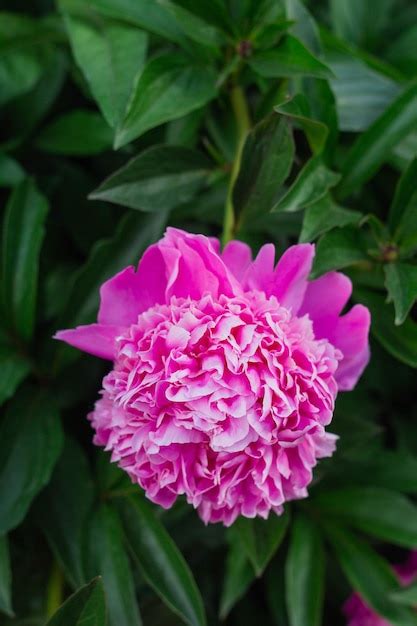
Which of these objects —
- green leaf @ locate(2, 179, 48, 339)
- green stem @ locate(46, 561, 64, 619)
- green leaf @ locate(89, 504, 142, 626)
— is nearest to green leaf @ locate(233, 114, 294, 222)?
green leaf @ locate(2, 179, 48, 339)

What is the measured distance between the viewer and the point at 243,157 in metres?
0.68

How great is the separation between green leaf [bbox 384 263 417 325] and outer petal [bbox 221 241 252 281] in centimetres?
12

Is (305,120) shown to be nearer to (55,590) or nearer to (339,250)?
(339,250)

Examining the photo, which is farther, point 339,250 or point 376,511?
point 376,511

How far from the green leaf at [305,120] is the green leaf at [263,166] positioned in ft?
0.05

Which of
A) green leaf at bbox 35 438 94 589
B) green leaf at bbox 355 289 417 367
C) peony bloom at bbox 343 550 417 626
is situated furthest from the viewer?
peony bloom at bbox 343 550 417 626

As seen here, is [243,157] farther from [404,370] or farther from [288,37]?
[404,370]

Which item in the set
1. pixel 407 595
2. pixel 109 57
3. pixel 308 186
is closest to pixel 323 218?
pixel 308 186

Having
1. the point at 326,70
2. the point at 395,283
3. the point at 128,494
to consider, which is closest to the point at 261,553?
the point at 128,494

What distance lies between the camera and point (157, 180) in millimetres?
747

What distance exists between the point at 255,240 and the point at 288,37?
0.61ft

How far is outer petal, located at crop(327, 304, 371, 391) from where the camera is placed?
63 cm

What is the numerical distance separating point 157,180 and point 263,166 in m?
0.12

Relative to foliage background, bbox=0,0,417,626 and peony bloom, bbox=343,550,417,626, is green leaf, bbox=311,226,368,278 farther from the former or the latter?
peony bloom, bbox=343,550,417,626
